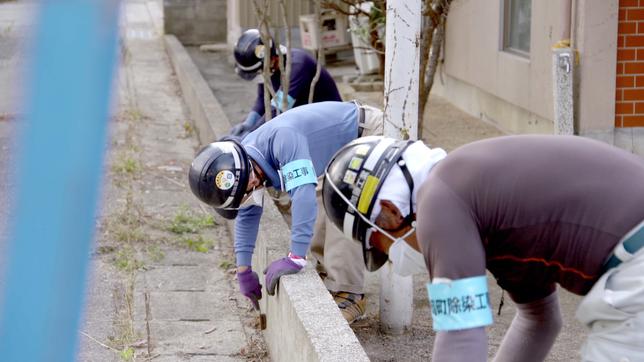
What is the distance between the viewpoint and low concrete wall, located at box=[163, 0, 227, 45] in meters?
18.6

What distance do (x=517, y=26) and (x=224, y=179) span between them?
6015mm

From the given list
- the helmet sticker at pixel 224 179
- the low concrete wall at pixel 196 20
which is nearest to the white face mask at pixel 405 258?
the helmet sticker at pixel 224 179

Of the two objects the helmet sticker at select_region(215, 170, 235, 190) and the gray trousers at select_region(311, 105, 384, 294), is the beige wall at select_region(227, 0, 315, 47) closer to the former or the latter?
the gray trousers at select_region(311, 105, 384, 294)

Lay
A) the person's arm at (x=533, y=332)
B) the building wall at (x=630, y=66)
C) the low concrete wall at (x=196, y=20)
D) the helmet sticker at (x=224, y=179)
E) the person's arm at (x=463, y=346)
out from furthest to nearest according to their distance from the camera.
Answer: the low concrete wall at (x=196, y=20) → the building wall at (x=630, y=66) → the helmet sticker at (x=224, y=179) → the person's arm at (x=533, y=332) → the person's arm at (x=463, y=346)

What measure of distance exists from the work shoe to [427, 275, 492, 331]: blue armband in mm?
2881

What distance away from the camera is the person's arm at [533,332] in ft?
8.94

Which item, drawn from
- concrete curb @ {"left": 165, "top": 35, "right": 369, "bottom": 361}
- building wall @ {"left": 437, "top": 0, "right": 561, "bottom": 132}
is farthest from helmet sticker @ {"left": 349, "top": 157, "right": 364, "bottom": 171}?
building wall @ {"left": 437, "top": 0, "right": 561, "bottom": 132}

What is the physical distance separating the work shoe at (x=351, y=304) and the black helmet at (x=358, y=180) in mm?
2552

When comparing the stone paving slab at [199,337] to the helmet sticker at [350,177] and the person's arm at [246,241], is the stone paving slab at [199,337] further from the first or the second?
the helmet sticker at [350,177]

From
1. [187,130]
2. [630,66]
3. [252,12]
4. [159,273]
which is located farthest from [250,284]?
[252,12]

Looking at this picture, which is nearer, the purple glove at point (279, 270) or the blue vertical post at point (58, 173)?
the blue vertical post at point (58, 173)

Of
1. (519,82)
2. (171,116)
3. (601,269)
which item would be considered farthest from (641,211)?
(171,116)

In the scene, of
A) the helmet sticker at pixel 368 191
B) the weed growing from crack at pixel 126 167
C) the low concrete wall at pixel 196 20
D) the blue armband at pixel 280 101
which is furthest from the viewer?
the low concrete wall at pixel 196 20

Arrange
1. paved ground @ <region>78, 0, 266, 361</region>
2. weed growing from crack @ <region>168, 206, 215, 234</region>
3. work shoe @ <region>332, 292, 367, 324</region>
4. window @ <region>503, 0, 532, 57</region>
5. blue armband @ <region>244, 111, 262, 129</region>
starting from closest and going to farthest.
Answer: paved ground @ <region>78, 0, 266, 361</region> → work shoe @ <region>332, 292, 367, 324</region> → blue armband @ <region>244, 111, 262, 129</region> → weed growing from crack @ <region>168, 206, 215, 234</region> → window @ <region>503, 0, 532, 57</region>
